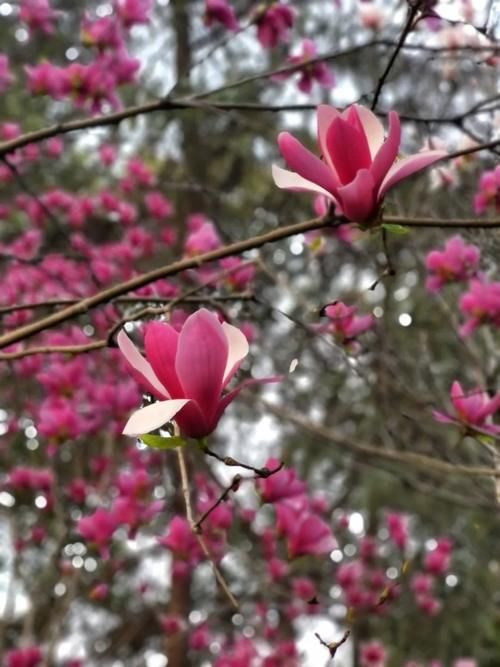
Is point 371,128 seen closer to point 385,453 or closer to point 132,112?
point 132,112

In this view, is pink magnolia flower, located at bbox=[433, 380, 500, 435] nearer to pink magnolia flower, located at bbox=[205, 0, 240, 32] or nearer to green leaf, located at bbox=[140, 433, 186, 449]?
green leaf, located at bbox=[140, 433, 186, 449]

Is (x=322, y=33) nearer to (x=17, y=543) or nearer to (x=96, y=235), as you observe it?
(x=96, y=235)

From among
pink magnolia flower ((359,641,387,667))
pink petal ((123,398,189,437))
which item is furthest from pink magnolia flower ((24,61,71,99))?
pink magnolia flower ((359,641,387,667))

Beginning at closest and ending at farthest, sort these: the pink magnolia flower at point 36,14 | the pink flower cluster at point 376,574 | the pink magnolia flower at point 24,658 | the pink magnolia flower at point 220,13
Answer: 1. the pink magnolia flower at point 220,13
2. the pink magnolia flower at point 36,14
3. the pink magnolia flower at point 24,658
4. the pink flower cluster at point 376,574

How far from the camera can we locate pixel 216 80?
547 centimetres

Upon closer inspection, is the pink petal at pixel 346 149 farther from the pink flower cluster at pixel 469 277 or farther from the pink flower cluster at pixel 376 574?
the pink flower cluster at pixel 376 574

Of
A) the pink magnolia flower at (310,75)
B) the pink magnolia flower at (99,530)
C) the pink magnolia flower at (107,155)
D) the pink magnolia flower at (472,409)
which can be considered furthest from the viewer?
the pink magnolia flower at (107,155)

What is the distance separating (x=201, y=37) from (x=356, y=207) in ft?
15.7

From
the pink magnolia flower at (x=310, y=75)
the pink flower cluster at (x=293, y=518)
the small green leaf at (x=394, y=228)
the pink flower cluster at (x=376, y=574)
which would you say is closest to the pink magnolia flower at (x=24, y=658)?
the pink flower cluster at (x=376, y=574)

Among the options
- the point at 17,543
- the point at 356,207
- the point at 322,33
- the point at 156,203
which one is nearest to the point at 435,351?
the point at 156,203

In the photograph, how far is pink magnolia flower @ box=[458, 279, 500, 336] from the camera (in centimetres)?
166

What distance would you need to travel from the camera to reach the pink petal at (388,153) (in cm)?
79

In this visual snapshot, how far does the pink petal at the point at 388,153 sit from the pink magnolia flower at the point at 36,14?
1.87 meters

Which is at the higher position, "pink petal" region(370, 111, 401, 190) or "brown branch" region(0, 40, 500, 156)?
"pink petal" region(370, 111, 401, 190)
